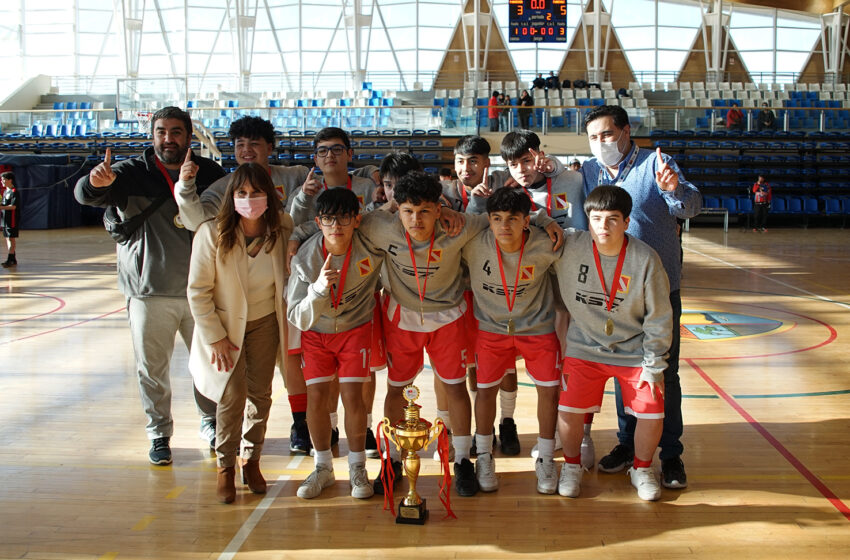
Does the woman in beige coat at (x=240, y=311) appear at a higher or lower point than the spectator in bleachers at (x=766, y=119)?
lower

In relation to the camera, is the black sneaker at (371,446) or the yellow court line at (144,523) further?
the black sneaker at (371,446)

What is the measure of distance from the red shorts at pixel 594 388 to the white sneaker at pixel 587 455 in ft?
1.46

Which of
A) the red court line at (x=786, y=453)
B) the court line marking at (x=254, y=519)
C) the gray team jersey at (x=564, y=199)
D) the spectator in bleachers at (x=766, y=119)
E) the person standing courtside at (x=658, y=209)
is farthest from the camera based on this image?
the spectator in bleachers at (x=766, y=119)

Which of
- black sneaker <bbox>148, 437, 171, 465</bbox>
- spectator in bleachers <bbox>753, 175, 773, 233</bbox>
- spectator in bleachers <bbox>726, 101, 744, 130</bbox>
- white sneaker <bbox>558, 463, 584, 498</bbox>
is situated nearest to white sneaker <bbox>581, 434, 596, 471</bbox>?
white sneaker <bbox>558, 463, 584, 498</bbox>

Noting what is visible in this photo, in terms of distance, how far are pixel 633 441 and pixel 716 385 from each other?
1.77 m

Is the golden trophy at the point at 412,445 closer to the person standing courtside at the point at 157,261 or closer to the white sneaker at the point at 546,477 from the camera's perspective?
the white sneaker at the point at 546,477

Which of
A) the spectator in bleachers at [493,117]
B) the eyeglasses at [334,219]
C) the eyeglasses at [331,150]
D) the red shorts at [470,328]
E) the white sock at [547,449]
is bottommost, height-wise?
the white sock at [547,449]

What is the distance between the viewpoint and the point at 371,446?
13.3ft

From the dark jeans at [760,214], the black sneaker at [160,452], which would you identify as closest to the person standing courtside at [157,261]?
the black sneaker at [160,452]

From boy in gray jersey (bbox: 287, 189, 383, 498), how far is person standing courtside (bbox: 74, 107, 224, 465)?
723 millimetres

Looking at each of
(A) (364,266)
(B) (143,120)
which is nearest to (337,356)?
(A) (364,266)

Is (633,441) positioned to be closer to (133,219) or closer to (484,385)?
(484,385)

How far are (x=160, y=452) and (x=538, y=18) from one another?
19.8 metres

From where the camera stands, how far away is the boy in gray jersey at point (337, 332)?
11.1ft
